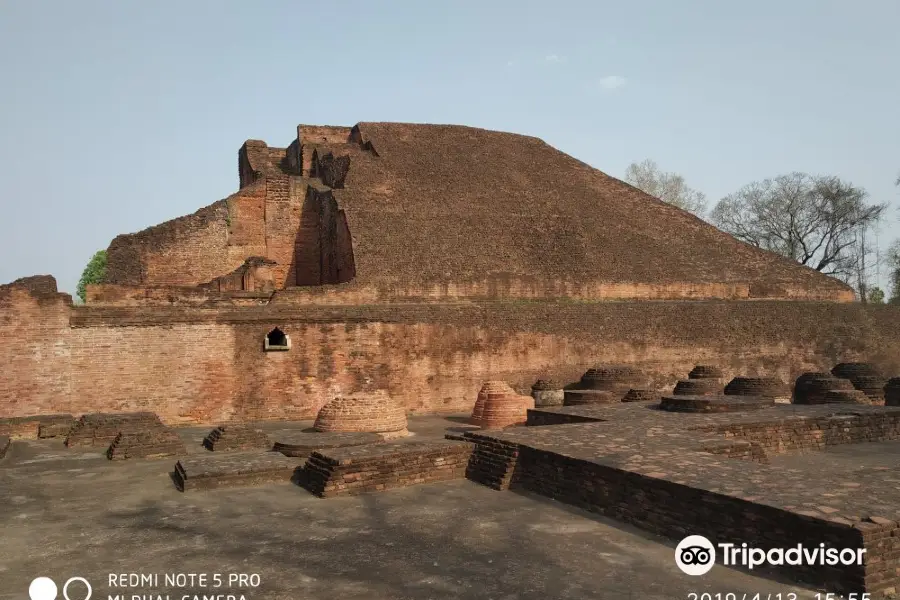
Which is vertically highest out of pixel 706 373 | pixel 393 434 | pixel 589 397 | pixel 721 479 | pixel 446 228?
pixel 446 228

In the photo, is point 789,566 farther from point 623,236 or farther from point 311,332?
point 623,236

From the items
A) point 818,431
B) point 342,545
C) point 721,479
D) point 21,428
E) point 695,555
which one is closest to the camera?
point 695,555

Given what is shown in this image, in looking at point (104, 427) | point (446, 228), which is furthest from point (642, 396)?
point (104, 427)

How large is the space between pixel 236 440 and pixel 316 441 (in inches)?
49.4

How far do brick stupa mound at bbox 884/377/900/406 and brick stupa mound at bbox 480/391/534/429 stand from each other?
6984 millimetres

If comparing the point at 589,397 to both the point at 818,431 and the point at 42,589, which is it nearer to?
the point at 818,431

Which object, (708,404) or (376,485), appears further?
(708,404)

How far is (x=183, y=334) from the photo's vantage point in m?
11.1

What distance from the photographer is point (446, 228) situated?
16.5m

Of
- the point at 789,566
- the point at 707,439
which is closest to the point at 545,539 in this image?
the point at 789,566

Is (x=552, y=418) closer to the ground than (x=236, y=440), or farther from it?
farther from it

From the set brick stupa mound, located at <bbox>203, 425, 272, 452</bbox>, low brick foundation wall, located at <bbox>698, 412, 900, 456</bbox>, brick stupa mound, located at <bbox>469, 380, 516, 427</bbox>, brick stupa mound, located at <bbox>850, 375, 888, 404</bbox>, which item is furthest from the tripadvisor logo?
brick stupa mound, located at <bbox>850, 375, 888, 404</bbox>

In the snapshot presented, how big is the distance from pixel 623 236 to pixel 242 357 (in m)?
11.2

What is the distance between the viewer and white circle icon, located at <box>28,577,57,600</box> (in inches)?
156
